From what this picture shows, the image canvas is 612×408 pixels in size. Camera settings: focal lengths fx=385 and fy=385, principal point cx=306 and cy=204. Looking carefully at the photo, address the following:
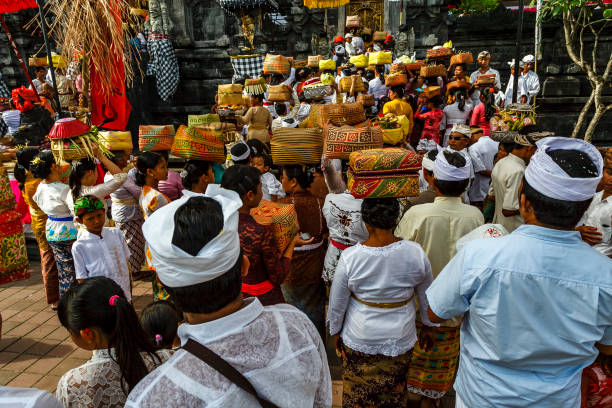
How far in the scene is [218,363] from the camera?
1019 millimetres

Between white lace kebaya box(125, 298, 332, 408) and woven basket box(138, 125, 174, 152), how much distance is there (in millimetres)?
3314

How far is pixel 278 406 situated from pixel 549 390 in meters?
1.07

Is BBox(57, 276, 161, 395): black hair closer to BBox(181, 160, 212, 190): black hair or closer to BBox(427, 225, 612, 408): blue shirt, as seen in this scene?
BBox(427, 225, 612, 408): blue shirt

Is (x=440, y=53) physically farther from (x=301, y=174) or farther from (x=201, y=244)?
(x=201, y=244)

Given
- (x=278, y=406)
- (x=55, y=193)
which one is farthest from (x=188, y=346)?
(x=55, y=193)

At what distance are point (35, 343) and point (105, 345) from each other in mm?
2754

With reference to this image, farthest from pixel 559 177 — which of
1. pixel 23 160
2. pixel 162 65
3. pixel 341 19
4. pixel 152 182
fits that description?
pixel 341 19

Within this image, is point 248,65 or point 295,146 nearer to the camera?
point 295,146

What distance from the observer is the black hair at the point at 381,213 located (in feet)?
6.90

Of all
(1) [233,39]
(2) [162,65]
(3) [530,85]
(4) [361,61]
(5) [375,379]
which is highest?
(1) [233,39]

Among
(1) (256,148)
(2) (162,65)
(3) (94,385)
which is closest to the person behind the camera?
(3) (94,385)

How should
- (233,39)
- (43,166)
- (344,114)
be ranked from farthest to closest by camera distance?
(233,39) → (43,166) → (344,114)

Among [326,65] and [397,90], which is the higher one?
[326,65]

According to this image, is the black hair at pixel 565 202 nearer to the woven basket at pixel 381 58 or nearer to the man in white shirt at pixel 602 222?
the man in white shirt at pixel 602 222
